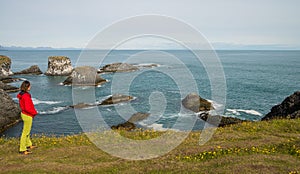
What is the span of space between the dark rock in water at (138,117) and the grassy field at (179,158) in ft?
86.7

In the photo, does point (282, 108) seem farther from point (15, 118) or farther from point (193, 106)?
point (15, 118)

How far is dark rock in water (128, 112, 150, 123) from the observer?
4494 cm

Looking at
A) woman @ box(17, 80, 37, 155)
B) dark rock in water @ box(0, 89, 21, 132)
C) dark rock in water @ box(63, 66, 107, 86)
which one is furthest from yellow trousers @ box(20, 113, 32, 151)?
dark rock in water @ box(63, 66, 107, 86)

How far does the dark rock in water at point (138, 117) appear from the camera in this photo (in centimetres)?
4494

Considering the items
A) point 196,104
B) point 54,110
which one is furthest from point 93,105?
point 196,104

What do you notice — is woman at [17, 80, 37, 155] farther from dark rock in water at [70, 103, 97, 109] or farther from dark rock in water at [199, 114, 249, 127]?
dark rock in water at [70, 103, 97, 109]

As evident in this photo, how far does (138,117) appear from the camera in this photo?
151 ft

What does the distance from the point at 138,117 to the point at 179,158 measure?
3288cm

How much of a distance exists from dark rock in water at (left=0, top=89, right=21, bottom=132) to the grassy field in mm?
26476

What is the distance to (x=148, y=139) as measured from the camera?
728 inches

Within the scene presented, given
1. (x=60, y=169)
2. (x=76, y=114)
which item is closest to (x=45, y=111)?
(x=76, y=114)

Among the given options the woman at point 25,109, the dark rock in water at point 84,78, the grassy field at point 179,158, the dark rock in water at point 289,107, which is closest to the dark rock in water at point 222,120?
the dark rock in water at point 289,107

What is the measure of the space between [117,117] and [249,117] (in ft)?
75.9

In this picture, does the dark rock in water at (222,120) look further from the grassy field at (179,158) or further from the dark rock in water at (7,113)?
the dark rock in water at (7,113)
